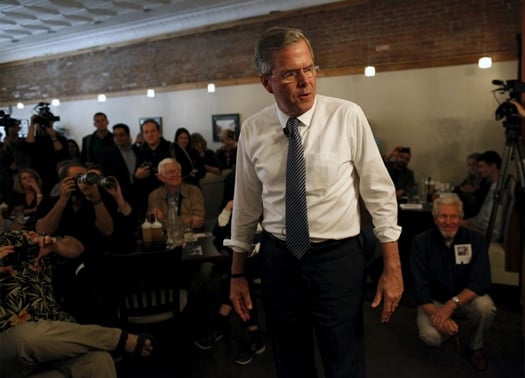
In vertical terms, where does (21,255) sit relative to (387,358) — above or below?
above

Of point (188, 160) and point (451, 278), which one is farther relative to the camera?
point (188, 160)

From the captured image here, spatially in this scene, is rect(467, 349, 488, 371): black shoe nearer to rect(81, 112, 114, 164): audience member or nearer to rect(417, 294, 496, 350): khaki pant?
rect(417, 294, 496, 350): khaki pant

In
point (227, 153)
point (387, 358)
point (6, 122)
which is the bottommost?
point (387, 358)

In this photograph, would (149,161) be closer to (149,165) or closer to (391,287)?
(149,165)

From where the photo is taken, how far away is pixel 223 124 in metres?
7.04

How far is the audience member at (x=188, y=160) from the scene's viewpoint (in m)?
4.23

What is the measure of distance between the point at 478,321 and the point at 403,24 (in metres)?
4.16

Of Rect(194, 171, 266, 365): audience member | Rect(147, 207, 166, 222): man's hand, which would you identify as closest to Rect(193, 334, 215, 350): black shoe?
Rect(194, 171, 266, 365): audience member

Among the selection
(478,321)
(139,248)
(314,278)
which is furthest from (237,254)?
(478,321)

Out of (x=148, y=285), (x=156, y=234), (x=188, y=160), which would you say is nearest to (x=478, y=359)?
(x=148, y=285)

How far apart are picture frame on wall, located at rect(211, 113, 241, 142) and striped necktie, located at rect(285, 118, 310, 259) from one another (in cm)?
561

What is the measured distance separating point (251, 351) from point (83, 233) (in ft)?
4.36

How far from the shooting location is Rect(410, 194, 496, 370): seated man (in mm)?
2498

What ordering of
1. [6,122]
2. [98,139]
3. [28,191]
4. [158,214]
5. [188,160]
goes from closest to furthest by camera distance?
[158,214] < [28,191] < [188,160] < [6,122] < [98,139]
